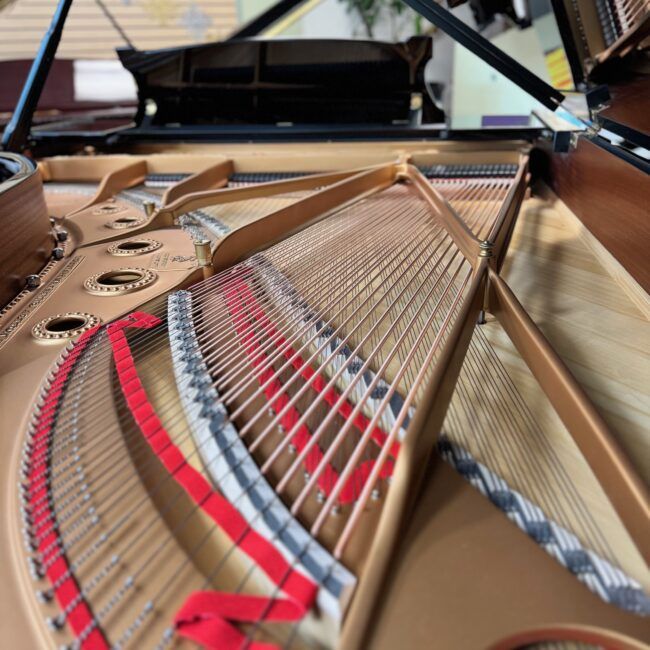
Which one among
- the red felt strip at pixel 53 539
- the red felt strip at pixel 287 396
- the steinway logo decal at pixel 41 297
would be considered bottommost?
the red felt strip at pixel 53 539

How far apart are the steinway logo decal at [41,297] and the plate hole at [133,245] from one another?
0.15m

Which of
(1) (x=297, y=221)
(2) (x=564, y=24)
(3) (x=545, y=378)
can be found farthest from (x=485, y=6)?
(3) (x=545, y=378)

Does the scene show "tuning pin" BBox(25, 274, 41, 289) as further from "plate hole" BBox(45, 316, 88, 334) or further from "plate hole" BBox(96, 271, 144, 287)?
"plate hole" BBox(45, 316, 88, 334)

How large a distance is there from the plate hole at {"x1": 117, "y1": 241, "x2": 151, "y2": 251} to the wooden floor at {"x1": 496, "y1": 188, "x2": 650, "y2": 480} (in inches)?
51.8

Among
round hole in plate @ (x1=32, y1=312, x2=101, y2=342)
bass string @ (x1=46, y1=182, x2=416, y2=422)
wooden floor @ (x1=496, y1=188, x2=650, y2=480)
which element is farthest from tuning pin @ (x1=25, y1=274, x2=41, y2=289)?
wooden floor @ (x1=496, y1=188, x2=650, y2=480)

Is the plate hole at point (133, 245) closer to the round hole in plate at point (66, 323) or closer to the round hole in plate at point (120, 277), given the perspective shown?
the round hole in plate at point (120, 277)

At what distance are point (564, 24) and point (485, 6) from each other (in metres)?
3.39

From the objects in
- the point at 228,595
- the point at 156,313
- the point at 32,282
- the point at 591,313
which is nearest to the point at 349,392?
the point at 228,595

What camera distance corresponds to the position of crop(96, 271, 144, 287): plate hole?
5.96 ft

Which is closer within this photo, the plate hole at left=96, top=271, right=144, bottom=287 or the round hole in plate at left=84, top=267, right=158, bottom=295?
the round hole in plate at left=84, top=267, right=158, bottom=295

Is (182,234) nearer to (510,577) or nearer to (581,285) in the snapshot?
(581,285)

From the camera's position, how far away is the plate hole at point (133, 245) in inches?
80.8

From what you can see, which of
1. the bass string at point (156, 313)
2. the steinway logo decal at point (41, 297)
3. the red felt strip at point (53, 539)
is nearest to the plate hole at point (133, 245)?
the steinway logo decal at point (41, 297)

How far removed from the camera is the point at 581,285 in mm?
1703
